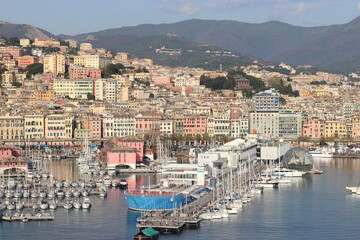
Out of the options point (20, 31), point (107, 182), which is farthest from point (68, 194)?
point (20, 31)

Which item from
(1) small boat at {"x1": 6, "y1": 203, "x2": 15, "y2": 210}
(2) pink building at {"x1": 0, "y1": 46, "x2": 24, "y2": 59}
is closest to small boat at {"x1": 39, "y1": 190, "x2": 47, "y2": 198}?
(1) small boat at {"x1": 6, "y1": 203, "x2": 15, "y2": 210}

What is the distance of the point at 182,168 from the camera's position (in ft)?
107

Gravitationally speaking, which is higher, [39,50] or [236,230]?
[39,50]

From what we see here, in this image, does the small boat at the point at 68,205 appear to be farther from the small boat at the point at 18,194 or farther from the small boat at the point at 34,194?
the small boat at the point at 18,194

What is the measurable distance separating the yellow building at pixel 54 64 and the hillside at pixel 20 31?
69.9 m

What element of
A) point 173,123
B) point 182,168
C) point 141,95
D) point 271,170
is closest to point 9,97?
point 141,95

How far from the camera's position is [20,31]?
14588cm

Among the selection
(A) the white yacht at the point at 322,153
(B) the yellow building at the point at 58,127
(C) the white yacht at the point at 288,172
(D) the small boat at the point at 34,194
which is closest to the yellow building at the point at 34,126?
(B) the yellow building at the point at 58,127

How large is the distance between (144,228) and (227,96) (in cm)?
4815

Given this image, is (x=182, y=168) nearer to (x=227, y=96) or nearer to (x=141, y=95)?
(x=141, y=95)

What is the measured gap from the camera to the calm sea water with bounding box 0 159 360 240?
2577 centimetres

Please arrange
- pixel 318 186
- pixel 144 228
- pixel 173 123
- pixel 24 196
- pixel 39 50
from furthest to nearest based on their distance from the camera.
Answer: pixel 39 50
pixel 173 123
pixel 318 186
pixel 24 196
pixel 144 228

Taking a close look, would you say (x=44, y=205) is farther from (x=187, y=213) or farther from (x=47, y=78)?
(x=47, y=78)

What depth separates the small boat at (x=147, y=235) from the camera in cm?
2472
